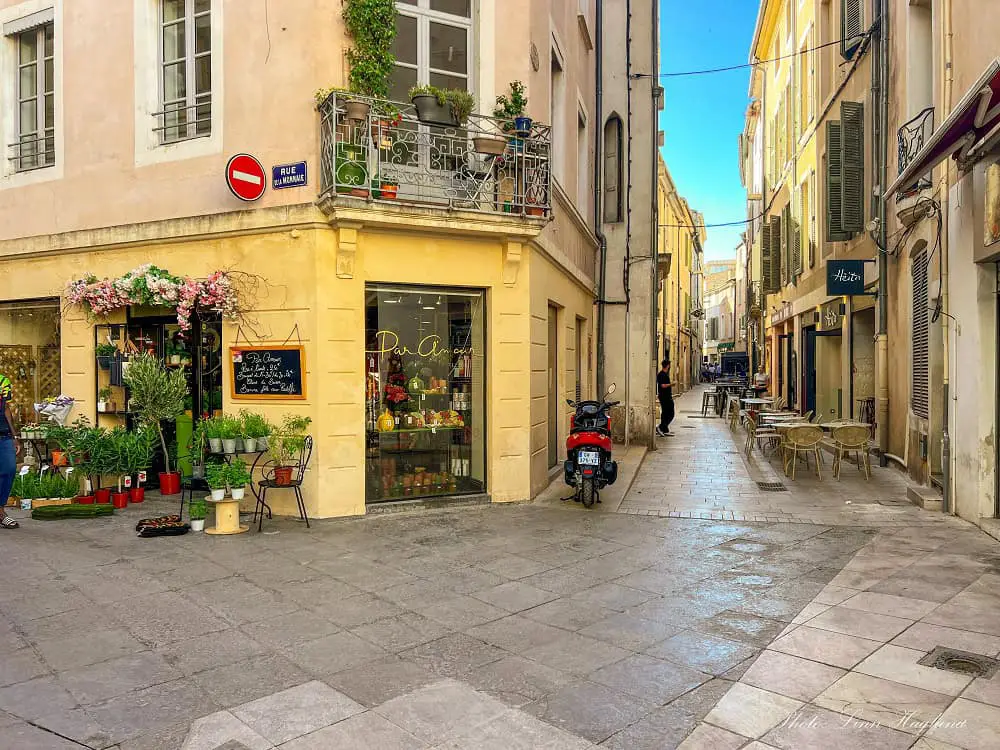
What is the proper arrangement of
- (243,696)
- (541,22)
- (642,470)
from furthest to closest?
(642,470) < (541,22) < (243,696)

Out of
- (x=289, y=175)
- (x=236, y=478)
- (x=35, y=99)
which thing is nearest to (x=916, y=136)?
(x=289, y=175)

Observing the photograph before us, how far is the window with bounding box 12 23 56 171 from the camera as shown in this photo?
10367 millimetres

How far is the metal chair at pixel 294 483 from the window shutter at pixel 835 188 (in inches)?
410

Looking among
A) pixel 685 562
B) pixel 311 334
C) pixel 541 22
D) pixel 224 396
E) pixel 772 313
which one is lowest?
pixel 685 562

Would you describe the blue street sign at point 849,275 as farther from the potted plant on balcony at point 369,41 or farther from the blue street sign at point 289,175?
the blue street sign at point 289,175

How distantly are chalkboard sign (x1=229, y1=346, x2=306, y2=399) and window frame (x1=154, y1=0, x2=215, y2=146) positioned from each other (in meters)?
2.67

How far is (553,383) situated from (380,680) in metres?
8.21

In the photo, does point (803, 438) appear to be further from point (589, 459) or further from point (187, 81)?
point (187, 81)

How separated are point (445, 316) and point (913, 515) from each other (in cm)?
583

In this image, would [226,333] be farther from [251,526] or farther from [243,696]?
[243,696]

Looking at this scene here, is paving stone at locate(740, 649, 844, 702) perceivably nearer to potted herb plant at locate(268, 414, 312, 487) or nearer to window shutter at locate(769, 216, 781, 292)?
potted herb plant at locate(268, 414, 312, 487)

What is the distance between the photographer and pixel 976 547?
22.3ft

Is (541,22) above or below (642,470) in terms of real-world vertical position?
above

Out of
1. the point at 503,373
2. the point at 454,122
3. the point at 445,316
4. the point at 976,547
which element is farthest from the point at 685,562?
the point at 454,122
